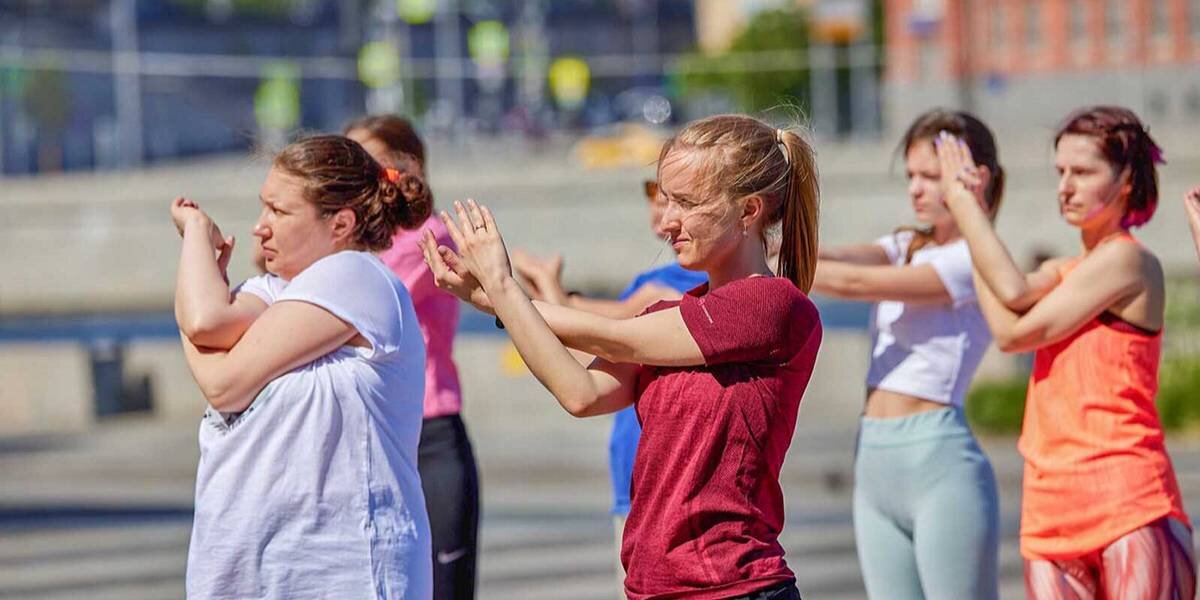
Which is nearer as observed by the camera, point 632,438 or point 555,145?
point 632,438

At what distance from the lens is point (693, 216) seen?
3.21 metres

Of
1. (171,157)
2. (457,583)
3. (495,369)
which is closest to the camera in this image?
(457,583)

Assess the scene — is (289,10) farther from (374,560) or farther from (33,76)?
(374,560)

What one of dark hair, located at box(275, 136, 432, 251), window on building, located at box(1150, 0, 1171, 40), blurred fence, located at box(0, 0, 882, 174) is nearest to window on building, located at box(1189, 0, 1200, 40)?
window on building, located at box(1150, 0, 1171, 40)

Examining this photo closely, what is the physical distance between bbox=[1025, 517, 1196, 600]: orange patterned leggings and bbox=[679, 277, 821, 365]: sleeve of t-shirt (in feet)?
4.05

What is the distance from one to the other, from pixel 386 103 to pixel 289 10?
2880cm

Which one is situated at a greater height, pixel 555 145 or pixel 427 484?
pixel 555 145

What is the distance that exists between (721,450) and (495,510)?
8.25 meters

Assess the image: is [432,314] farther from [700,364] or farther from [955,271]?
[700,364]

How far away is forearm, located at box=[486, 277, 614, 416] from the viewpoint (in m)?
3.11

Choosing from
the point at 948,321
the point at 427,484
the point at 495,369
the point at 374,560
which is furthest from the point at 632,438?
the point at 495,369

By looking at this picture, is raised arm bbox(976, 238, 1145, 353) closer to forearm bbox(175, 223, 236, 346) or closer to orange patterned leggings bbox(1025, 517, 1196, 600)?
orange patterned leggings bbox(1025, 517, 1196, 600)

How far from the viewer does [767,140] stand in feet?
10.7

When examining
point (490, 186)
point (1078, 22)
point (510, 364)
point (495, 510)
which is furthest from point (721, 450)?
point (1078, 22)
